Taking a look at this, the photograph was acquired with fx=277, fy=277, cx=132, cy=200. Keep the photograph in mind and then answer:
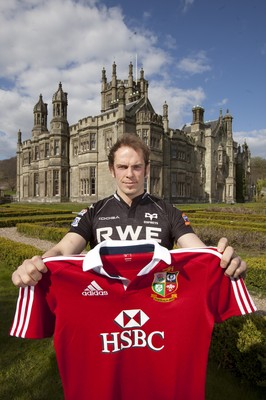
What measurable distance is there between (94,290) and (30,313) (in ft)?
1.57

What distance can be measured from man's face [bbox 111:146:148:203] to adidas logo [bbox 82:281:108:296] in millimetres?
854

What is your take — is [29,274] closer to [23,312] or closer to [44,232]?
[23,312]

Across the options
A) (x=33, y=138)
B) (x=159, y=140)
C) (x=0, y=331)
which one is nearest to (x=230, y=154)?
(x=159, y=140)

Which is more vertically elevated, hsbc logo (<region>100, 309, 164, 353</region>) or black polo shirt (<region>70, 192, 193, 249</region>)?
black polo shirt (<region>70, 192, 193, 249</region>)

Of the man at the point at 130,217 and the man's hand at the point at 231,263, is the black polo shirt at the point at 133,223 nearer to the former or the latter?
the man at the point at 130,217

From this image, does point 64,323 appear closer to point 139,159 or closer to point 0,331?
point 139,159

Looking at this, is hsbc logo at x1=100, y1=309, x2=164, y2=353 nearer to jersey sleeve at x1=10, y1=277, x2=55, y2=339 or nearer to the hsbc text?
the hsbc text

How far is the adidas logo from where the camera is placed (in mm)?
1948

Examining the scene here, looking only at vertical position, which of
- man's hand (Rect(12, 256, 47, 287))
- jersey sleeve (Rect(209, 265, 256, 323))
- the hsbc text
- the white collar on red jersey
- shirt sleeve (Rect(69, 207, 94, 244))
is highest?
shirt sleeve (Rect(69, 207, 94, 244))

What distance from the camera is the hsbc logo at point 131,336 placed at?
1984mm

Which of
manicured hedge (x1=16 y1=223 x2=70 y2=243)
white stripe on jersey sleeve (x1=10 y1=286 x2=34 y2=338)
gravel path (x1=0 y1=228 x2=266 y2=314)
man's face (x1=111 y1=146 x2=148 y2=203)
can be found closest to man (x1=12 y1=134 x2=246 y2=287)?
man's face (x1=111 y1=146 x2=148 y2=203)

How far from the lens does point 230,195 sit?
47781mm

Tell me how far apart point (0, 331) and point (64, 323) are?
11.8 feet

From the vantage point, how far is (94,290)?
1.95 metres
